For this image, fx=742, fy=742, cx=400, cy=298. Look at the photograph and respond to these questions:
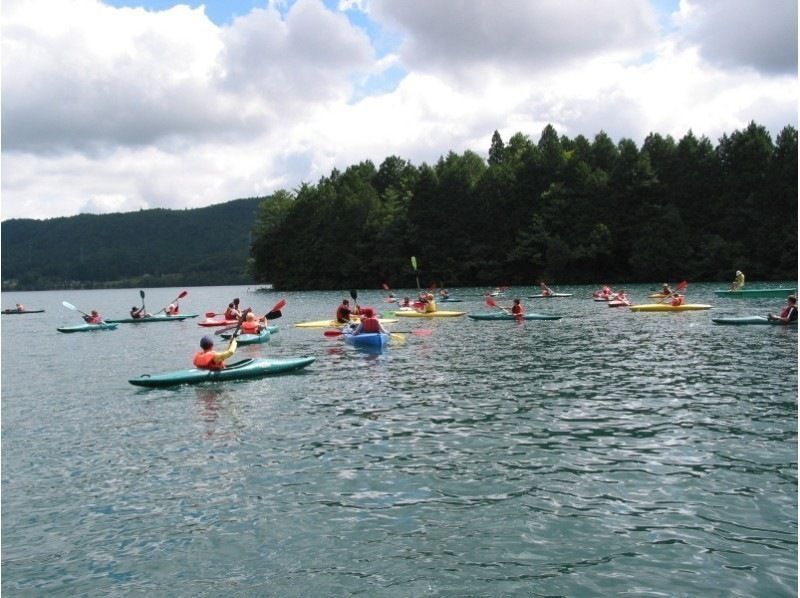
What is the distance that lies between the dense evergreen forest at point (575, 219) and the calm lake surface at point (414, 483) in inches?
2324

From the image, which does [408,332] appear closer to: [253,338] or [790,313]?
[253,338]

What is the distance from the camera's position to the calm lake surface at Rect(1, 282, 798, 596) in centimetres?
736

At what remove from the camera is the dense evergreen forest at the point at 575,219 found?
7412 cm

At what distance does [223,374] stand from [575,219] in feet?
223

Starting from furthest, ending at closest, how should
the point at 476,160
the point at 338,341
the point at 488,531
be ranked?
the point at 476,160
the point at 338,341
the point at 488,531

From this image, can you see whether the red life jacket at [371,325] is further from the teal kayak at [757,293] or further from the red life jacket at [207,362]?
the teal kayak at [757,293]

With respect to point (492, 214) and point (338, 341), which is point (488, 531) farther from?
point (492, 214)

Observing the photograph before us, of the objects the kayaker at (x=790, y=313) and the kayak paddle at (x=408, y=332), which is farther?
the kayak paddle at (x=408, y=332)

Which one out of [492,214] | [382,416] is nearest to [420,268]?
[492,214]

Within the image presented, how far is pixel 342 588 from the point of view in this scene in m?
7.11

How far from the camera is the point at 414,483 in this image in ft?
32.6

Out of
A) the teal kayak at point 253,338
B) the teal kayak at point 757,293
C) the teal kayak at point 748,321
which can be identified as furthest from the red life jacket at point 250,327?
the teal kayak at point 757,293

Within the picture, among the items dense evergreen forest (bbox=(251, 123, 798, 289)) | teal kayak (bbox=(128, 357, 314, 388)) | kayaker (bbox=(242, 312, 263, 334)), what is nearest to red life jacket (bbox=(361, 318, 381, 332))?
teal kayak (bbox=(128, 357, 314, 388))

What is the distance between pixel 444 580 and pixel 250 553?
2188 mm
